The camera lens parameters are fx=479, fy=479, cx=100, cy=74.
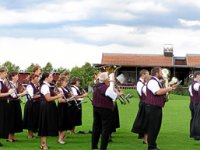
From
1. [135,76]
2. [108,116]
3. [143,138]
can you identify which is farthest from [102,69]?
A: [135,76]

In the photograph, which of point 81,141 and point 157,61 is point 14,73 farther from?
point 157,61

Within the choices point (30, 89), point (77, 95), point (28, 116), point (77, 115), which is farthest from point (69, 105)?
point (28, 116)

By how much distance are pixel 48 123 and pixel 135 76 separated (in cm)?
3988

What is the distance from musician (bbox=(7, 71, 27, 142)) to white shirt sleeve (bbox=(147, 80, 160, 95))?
3510mm

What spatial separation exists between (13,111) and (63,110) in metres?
1.31

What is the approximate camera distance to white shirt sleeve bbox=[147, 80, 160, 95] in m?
10.2

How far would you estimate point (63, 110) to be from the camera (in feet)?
41.7

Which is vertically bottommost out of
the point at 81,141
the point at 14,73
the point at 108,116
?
the point at 81,141

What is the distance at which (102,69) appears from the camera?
11453mm

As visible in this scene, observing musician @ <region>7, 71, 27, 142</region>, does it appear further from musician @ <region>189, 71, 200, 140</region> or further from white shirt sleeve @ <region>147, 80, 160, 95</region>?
musician @ <region>189, 71, 200, 140</region>

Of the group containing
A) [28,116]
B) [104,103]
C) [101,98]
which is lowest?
[28,116]

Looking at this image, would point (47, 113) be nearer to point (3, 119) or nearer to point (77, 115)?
point (3, 119)

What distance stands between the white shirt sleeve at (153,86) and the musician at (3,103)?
3.20 metres

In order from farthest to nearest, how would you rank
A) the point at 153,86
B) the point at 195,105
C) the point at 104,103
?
1. the point at 195,105
2. the point at 153,86
3. the point at 104,103
